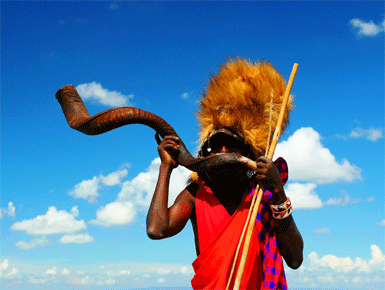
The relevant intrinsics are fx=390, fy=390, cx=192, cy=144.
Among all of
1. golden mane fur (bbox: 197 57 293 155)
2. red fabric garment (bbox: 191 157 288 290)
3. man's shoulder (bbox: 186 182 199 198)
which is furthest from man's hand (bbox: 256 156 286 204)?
man's shoulder (bbox: 186 182 199 198)

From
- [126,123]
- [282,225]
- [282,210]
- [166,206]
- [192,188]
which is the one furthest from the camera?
[192,188]

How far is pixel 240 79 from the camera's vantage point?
3.87 metres

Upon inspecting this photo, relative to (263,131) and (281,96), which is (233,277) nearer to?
(263,131)

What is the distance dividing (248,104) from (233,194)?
890 millimetres

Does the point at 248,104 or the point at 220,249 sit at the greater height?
the point at 248,104

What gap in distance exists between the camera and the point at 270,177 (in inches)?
128

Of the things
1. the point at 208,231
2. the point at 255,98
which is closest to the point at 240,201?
the point at 208,231

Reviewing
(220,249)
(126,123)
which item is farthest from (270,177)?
(126,123)

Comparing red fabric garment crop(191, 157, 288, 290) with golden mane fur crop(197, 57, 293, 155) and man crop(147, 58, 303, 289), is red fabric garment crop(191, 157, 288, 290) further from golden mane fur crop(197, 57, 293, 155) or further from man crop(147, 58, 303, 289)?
golden mane fur crop(197, 57, 293, 155)

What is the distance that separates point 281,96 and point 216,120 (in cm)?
68

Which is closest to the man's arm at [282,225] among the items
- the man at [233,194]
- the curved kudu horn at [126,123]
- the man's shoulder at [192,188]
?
the man at [233,194]

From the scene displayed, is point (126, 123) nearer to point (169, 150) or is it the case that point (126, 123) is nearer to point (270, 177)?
point (169, 150)

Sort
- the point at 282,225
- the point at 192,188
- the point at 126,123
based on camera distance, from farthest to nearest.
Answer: the point at 192,188 → the point at 126,123 → the point at 282,225

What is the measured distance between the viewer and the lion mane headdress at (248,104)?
3693 mm
